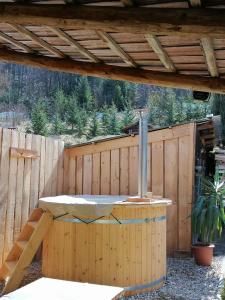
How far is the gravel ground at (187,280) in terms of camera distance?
4711mm

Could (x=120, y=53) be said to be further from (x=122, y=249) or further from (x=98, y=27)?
(x=122, y=249)

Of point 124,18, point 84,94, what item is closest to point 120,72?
point 124,18

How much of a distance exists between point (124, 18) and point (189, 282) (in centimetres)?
422

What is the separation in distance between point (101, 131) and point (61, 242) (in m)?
16.3

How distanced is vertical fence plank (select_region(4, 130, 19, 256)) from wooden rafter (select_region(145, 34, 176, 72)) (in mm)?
3034

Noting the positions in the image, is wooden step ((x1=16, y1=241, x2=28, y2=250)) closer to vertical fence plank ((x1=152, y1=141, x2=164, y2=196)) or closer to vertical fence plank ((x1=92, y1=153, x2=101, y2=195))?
vertical fence plank ((x1=92, y1=153, x2=101, y2=195))

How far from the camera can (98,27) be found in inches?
86.2

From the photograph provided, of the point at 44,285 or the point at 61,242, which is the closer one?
the point at 44,285

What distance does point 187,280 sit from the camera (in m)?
5.33

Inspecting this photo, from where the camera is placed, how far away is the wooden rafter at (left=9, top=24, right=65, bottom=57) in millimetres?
2604

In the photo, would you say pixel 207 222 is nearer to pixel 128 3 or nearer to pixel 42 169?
pixel 42 169

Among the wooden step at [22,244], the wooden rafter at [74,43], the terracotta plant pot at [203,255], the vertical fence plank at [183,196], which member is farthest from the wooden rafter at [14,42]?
the terracotta plant pot at [203,255]

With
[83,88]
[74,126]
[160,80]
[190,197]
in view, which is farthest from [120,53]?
Result: [83,88]

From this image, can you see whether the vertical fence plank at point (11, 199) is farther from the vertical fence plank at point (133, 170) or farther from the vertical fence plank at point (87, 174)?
the vertical fence plank at point (133, 170)
